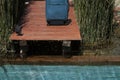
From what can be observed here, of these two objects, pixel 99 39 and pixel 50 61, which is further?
pixel 99 39

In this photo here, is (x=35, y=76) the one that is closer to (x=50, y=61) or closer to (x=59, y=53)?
(x=50, y=61)

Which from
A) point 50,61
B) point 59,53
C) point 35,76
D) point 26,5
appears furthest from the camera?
point 26,5

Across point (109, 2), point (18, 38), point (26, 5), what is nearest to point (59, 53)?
point (18, 38)

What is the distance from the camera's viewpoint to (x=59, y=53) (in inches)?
341

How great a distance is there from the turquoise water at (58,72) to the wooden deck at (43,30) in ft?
2.46

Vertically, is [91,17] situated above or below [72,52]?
above

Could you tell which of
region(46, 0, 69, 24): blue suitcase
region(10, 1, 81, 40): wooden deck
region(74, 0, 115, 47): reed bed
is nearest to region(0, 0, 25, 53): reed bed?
region(10, 1, 81, 40): wooden deck

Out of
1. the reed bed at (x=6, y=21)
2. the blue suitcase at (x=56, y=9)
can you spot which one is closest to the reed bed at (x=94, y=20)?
the blue suitcase at (x=56, y=9)

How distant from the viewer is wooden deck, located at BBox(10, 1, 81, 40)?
8.30 metres

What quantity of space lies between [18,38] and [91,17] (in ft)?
5.99

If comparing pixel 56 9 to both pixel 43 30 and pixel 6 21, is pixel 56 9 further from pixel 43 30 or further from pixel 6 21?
pixel 6 21

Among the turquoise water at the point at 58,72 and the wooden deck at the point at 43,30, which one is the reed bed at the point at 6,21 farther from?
the turquoise water at the point at 58,72

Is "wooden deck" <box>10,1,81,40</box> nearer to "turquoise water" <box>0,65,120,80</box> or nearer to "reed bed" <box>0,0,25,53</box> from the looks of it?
"reed bed" <box>0,0,25,53</box>

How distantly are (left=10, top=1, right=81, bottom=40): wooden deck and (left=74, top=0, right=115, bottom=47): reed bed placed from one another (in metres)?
0.26
